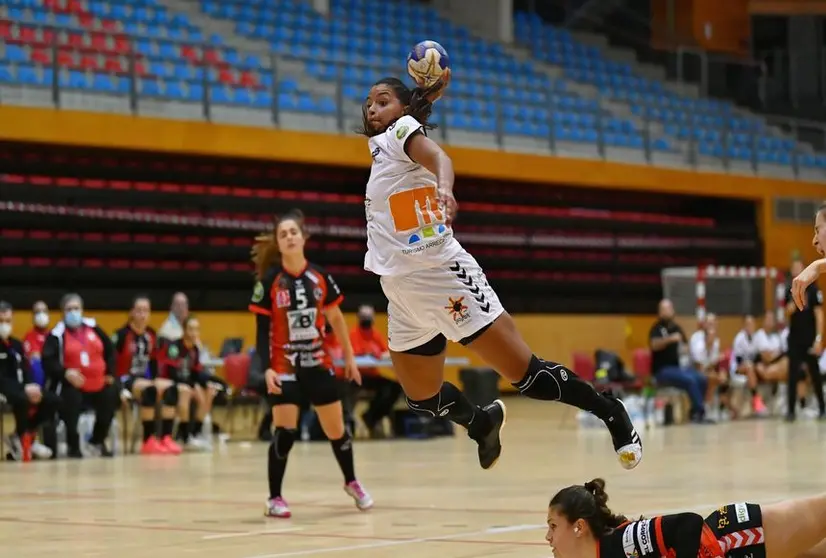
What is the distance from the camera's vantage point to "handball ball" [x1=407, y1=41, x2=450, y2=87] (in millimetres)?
6367

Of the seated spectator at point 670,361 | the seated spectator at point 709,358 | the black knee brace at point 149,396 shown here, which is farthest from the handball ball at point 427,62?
the seated spectator at point 709,358

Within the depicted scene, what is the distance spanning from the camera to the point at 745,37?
35.5 m

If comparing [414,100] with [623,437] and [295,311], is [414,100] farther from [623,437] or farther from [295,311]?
[295,311]

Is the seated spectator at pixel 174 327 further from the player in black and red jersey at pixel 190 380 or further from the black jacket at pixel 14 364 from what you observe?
the black jacket at pixel 14 364

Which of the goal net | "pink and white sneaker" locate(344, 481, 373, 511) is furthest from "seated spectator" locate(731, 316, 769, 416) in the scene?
"pink and white sneaker" locate(344, 481, 373, 511)

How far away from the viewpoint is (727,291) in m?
25.6

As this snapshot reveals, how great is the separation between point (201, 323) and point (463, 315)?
15.3 meters

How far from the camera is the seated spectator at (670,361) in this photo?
20.3 m

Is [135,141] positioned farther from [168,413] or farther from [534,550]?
[534,550]

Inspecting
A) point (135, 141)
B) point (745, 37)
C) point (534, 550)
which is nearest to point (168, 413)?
point (135, 141)

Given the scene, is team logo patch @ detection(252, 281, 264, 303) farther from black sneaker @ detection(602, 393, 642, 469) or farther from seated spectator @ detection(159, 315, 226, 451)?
seated spectator @ detection(159, 315, 226, 451)

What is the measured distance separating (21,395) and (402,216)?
919 centimetres

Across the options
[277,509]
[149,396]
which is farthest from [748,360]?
[277,509]

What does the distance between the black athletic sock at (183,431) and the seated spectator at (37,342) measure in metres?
1.92
